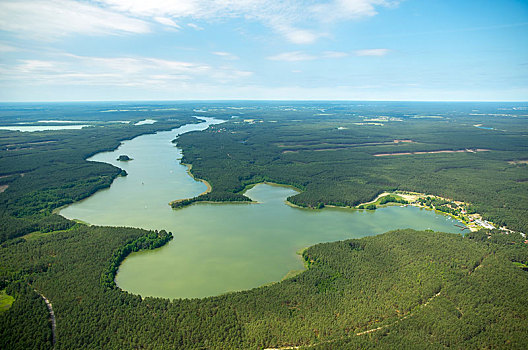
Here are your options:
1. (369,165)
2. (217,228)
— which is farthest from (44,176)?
(369,165)

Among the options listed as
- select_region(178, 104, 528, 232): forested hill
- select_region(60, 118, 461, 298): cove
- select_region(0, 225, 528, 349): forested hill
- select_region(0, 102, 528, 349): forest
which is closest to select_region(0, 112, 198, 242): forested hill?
select_region(0, 102, 528, 349): forest

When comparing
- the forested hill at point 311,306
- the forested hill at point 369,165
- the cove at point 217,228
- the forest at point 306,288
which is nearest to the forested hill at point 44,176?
the forest at point 306,288

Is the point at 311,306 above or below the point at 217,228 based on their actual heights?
below

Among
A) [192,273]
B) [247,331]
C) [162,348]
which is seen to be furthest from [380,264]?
[162,348]

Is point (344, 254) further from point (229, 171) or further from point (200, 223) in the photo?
point (229, 171)

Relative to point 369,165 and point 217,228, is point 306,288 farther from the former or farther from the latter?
point 369,165
